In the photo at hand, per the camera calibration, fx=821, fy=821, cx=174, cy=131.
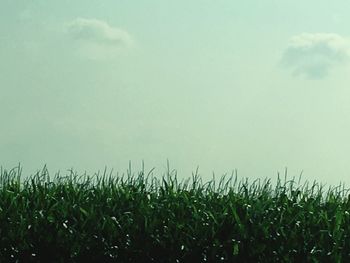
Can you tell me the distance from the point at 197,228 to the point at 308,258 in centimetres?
97

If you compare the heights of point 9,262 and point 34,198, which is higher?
point 34,198

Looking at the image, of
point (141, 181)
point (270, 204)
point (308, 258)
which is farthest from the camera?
point (141, 181)

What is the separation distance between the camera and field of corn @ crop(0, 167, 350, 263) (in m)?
7.00

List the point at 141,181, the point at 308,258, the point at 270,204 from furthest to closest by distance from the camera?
the point at 141,181 < the point at 270,204 < the point at 308,258

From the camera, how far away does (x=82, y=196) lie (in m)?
8.03

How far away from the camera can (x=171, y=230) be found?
23.3ft

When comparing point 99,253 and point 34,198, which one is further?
point 34,198

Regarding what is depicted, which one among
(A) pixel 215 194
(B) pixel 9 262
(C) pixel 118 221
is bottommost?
(B) pixel 9 262

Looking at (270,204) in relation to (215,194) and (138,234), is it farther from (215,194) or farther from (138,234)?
(138,234)

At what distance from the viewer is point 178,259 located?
7020 mm

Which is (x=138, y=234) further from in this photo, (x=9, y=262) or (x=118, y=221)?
(x=9, y=262)

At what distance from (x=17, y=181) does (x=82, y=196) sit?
1.19m

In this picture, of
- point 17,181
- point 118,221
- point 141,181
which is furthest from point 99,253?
point 17,181

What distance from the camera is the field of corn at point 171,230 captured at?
7.00 metres
